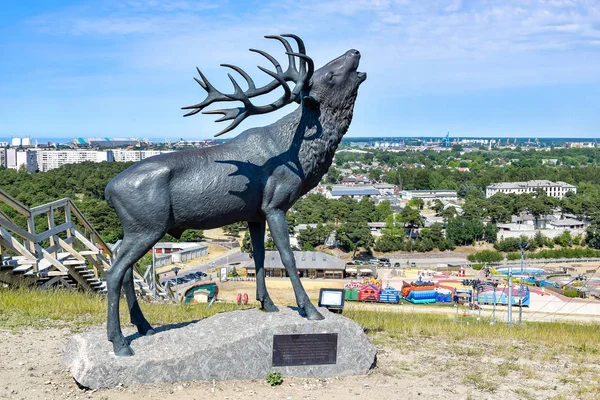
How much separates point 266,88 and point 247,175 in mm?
1041

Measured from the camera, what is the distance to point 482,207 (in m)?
75.8

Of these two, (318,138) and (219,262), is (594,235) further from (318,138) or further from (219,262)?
(318,138)

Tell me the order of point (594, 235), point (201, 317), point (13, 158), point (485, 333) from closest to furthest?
1. point (485, 333)
2. point (201, 317)
3. point (594, 235)
4. point (13, 158)

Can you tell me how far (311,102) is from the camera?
7.00m

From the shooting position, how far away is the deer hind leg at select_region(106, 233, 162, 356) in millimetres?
6206

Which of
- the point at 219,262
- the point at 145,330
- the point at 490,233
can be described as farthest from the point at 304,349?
the point at 490,233

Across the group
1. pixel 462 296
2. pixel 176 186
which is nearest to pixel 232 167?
pixel 176 186

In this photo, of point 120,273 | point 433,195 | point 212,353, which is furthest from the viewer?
point 433,195

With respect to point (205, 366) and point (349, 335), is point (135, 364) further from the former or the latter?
point (349, 335)

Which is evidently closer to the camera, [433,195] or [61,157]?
[433,195]

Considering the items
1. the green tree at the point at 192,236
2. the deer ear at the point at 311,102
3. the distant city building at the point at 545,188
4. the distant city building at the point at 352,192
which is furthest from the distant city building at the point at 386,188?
the deer ear at the point at 311,102

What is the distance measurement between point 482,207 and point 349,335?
238ft

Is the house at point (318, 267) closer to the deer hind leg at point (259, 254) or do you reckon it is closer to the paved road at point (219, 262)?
the paved road at point (219, 262)

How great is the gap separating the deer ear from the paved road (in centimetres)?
4056
